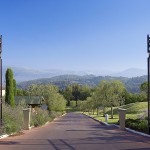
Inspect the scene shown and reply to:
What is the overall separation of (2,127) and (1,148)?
525cm

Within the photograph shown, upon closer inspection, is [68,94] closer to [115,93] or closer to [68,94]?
[68,94]

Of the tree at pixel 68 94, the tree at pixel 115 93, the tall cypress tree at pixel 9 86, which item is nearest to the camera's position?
the tall cypress tree at pixel 9 86

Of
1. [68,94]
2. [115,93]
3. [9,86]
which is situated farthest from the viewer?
[68,94]

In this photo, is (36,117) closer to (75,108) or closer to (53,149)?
(53,149)

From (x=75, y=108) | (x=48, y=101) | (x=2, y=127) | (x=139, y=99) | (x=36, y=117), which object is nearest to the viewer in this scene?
(x=2, y=127)

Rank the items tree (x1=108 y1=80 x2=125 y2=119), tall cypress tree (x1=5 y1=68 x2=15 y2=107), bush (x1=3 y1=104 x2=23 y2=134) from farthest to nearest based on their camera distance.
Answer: tree (x1=108 y1=80 x2=125 y2=119)
tall cypress tree (x1=5 y1=68 x2=15 y2=107)
bush (x1=3 y1=104 x2=23 y2=134)

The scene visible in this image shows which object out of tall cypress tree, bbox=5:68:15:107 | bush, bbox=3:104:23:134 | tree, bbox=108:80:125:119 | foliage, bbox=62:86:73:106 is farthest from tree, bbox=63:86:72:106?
bush, bbox=3:104:23:134

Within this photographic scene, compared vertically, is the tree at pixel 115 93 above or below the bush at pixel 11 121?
above

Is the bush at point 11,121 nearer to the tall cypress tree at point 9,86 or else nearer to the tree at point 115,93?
the tall cypress tree at point 9,86

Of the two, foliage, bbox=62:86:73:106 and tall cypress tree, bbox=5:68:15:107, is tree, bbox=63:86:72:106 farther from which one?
tall cypress tree, bbox=5:68:15:107

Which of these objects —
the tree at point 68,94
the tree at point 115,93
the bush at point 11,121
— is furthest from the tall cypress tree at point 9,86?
the tree at point 68,94

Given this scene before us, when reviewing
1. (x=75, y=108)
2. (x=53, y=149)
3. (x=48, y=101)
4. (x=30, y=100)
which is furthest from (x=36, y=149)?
(x=75, y=108)

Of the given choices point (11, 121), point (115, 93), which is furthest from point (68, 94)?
point (11, 121)

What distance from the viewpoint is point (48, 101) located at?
67312 mm
